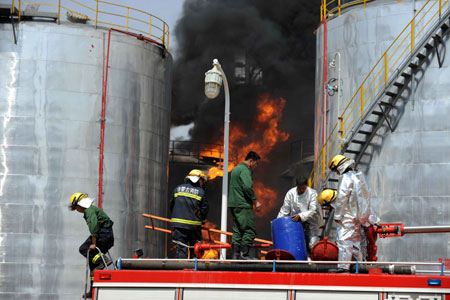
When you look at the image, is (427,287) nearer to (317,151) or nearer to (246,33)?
(317,151)

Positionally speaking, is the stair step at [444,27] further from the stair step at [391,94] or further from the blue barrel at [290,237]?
the blue barrel at [290,237]

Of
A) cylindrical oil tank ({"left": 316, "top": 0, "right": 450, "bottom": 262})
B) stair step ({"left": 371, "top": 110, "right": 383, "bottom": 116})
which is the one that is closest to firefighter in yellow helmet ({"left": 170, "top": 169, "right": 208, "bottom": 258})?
cylindrical oil tank ({"left": 316, "top": 0, "right": 450, "bottom": 262})

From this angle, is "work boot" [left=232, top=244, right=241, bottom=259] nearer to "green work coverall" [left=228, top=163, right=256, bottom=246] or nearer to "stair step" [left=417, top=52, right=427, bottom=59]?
"green work coverall" [left=228, top=163, right=256, bottom=246]

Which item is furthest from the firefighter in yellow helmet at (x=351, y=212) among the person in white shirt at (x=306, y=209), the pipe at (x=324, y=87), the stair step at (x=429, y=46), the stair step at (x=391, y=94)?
the pipe at (x=324, y=87)

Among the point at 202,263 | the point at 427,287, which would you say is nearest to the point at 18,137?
the point at 202,263

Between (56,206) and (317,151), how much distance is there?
7.68m

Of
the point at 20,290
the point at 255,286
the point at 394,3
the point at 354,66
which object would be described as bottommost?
the point at 20,290

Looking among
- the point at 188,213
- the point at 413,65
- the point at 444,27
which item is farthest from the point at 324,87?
the point at 188,213

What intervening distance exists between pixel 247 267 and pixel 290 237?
2.61 m

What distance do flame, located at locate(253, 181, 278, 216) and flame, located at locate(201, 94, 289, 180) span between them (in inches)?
67.5

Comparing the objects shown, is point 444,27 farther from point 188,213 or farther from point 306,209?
point 188,213

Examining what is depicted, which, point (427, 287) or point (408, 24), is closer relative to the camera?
point (427, 287)

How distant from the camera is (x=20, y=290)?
20.5m

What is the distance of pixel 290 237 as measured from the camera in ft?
40.9
